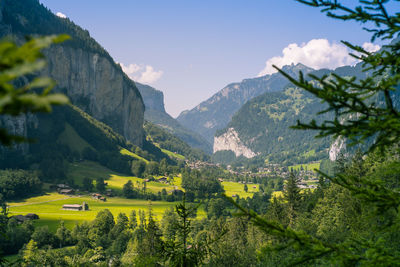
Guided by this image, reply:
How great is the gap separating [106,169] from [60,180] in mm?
37246

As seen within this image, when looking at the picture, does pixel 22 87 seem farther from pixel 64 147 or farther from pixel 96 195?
pixel 64 147

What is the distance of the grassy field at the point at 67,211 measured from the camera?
3209 inches

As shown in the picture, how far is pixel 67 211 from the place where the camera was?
91688mm

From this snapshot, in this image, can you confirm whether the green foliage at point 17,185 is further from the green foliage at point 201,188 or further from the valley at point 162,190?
the green foliage at point 201,188

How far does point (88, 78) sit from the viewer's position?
7830 inches

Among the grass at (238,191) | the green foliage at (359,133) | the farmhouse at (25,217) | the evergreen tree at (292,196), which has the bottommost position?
the grass at (238,191)

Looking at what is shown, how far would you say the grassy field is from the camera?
81500 mm

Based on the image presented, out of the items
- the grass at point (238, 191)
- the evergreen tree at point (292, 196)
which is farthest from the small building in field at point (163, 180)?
the evergreen tree at point (292, 196)

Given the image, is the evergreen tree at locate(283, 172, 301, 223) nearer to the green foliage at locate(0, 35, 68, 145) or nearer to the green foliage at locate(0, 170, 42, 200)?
the green foliage at locate(0, 35, 68, 145)

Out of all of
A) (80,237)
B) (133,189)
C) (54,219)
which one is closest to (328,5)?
(80,237)

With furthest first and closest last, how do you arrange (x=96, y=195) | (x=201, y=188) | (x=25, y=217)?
(x=201, y=188) → (x=96, y=195) → (x=25, y=217)

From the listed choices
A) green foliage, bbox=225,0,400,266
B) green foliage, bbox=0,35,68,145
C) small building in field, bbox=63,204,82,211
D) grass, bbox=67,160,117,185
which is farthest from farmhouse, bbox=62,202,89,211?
green foliage, bbox=0,35,68,145

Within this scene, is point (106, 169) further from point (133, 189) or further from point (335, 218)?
point (335, 218)

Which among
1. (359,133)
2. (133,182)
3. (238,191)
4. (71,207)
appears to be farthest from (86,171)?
(359,133)
